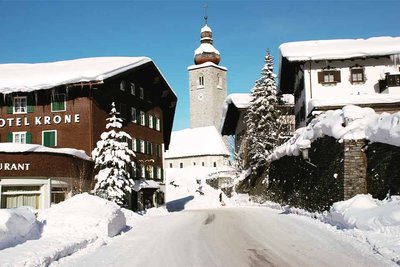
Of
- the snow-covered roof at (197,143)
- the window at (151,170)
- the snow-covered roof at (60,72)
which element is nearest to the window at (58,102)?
the snow-covered roof at (60,72)

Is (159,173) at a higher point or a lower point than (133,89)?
lower

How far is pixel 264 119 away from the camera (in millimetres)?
38781

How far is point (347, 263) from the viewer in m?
9.11

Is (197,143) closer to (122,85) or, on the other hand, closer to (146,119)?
(146,119)

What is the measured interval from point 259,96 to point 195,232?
25004 mm

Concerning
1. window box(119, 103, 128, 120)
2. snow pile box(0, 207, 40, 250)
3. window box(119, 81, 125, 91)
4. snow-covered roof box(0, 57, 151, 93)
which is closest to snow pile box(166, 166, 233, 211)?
window box(119, 103, 128, 120)

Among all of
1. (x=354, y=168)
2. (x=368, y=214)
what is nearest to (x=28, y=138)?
(x=354, y=168)

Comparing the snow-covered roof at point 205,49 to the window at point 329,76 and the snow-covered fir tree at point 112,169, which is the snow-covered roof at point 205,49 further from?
the snow-covered fir tree at point 112,169

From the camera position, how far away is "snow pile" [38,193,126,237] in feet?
45.2

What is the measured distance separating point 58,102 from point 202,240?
20.7m

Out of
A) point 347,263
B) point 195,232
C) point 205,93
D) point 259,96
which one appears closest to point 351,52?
point 259,96

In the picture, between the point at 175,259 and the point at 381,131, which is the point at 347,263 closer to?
the point at 175,259

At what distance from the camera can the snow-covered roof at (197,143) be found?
3300 inches

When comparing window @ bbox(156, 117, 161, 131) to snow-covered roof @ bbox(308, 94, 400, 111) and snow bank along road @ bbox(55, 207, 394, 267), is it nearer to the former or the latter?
snow-covered roof @ bbox(308, 94, 400, 111)
